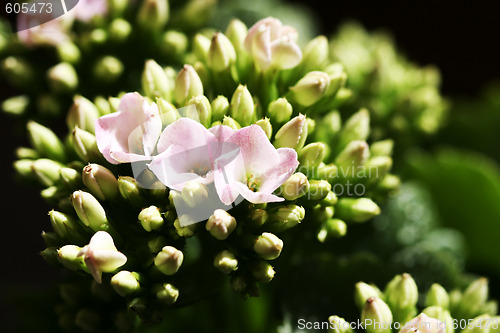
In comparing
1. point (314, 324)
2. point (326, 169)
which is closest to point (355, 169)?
point (326, 169)

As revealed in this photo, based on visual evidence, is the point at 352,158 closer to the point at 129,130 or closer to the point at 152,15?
the point at 129,130

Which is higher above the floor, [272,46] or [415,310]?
[272,46]

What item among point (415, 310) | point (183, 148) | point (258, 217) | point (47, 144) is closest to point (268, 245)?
point (258, 217)

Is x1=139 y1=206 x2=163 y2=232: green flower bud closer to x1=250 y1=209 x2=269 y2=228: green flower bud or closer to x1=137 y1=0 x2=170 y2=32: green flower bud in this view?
x1=250 y1=209 x2=269 y2=228: green flower bud

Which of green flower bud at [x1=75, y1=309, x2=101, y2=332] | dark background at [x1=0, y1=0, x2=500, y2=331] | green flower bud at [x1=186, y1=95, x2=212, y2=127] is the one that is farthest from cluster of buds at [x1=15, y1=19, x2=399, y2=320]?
dark background at [x1=0, y1=0, x2=500, y2=331]

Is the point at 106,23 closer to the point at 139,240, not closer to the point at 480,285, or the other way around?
the point at 139,240

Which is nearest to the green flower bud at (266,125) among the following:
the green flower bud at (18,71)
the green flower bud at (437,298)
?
the green flower bud at (437,298)
